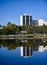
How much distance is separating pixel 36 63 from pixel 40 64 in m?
0.09

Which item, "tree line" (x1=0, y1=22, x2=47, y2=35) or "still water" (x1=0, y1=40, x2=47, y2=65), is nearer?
"still water" (x1=0, y1=40, x2=47, y2=65)

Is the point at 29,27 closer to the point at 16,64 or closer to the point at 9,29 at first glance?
the point at 9,29

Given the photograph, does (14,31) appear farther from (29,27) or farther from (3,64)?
(3,64)

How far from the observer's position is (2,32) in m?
9.13

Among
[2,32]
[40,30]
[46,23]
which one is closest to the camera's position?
[2,32]

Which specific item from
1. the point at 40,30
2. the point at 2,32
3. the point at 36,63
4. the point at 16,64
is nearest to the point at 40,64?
the point at 36,63

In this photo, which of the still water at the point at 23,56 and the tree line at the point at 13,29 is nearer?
the still water at the point at 23,56

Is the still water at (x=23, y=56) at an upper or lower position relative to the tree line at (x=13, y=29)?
lower

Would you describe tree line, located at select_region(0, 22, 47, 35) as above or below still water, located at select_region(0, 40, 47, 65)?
above

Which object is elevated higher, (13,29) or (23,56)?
(13,29)

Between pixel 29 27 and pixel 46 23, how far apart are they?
2467 millimetres

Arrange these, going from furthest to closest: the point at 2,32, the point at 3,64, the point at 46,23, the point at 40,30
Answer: the point at 46,23 < the point at 40,30 < the point at 2,32 < the point at 3,64

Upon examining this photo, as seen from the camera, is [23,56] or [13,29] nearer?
[23,56]

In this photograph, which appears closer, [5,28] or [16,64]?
[16,64]
